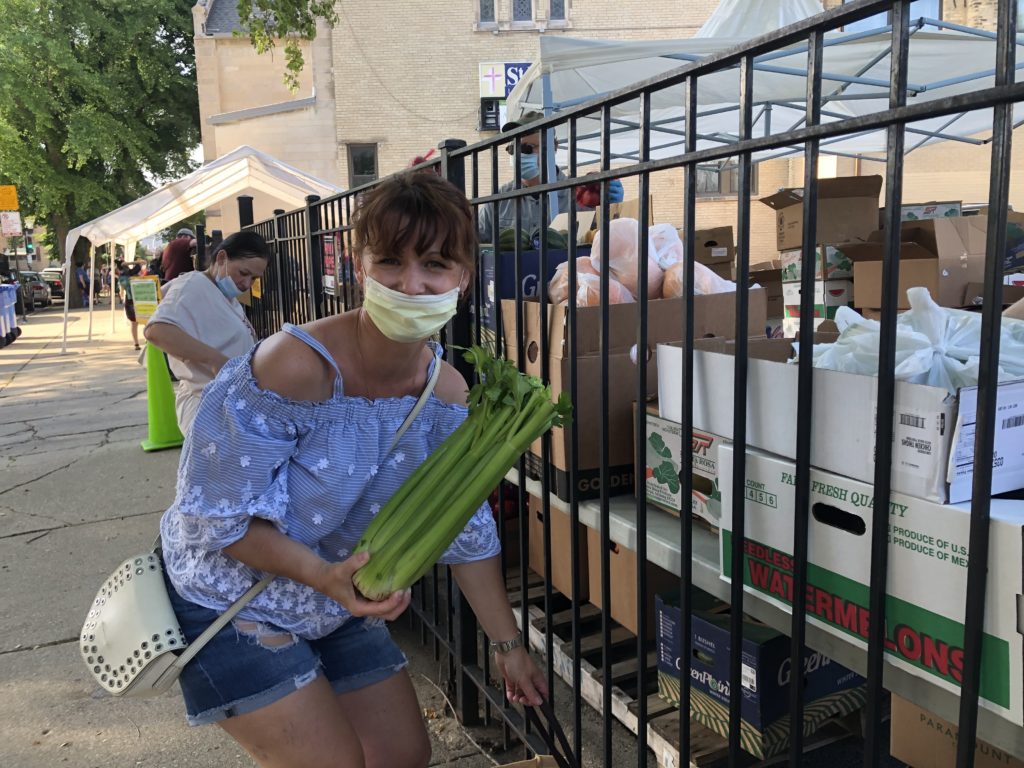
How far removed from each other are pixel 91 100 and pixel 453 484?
29.2 metres

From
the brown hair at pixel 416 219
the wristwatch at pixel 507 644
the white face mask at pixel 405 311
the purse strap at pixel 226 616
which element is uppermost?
the brown hair at pixel 416 219

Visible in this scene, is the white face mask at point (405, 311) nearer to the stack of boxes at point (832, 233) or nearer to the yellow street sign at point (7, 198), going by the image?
the stack of boxes at point (832, 233)

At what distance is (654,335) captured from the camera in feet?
7.20

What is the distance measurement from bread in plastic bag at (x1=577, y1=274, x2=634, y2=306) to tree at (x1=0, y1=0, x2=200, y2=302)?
26.9 meters

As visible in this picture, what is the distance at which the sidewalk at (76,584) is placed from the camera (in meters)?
2.79

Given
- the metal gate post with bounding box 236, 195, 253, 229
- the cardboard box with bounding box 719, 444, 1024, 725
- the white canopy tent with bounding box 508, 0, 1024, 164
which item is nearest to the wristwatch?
the cardboard box with bounding box 719, 444, 1024, 725

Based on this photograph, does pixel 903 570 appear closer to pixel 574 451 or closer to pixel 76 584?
pixel 574 451

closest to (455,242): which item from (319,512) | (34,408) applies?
(319,512)

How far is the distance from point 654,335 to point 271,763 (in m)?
1.43

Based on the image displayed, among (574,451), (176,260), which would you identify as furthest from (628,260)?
(176,260)

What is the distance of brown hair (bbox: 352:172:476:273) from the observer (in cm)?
163

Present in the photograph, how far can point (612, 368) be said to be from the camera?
7.04 feet

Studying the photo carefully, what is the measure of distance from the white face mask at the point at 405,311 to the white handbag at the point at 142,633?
200mm

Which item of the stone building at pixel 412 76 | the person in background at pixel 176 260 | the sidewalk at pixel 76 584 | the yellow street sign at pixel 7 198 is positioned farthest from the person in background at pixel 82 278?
the person in background at pixel 176 260
